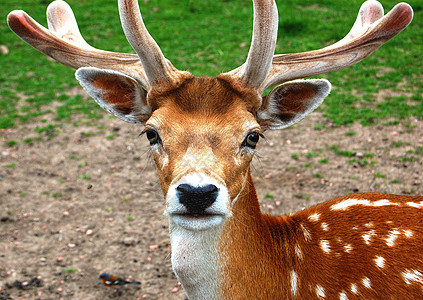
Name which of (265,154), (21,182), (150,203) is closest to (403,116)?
(265,154)

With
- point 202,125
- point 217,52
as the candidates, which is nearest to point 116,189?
point 202,125

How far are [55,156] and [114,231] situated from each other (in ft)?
6.87

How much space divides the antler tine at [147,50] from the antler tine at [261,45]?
398mm

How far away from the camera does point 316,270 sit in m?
2.83

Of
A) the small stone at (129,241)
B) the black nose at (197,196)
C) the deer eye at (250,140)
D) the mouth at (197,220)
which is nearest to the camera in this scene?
the black nose at (197,196)

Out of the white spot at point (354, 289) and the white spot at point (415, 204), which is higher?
the white spot at point (415, 204)

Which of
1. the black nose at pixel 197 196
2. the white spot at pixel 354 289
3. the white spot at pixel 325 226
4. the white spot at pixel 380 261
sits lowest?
the white spot at pixel 354 289

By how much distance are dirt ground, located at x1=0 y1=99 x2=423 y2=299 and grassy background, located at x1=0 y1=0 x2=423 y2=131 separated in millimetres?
640

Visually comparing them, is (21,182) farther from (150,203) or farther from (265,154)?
(265,154)

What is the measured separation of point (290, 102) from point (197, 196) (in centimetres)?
112

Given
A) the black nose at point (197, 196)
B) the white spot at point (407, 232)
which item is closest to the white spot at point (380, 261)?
the white spot at point (407, 232)

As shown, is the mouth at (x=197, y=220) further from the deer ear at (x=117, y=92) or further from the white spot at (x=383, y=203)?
the white spot at (x=383, y=203)

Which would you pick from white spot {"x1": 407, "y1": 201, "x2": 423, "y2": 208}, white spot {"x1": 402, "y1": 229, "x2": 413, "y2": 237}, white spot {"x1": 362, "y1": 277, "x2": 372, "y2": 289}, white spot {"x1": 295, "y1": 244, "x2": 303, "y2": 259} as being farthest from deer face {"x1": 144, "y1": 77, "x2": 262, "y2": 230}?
white spot {"x1": 407, "y1": 201, "x2": 423, "y2": 208}

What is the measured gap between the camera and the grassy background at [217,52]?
25.2 feet
